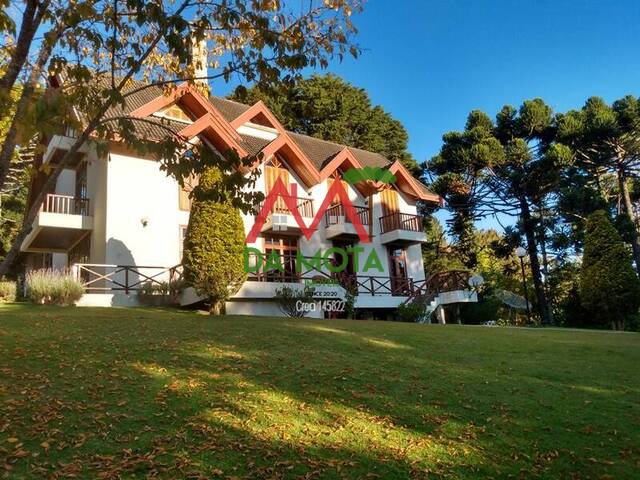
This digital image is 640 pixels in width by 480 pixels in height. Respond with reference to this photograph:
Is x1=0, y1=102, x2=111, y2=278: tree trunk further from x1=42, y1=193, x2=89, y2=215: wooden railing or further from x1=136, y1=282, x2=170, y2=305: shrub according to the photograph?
x1=42, y1=193, x2=89, y2=215: wooden railing

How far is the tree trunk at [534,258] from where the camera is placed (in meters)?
27.7

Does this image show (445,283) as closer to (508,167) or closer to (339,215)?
(339,215)

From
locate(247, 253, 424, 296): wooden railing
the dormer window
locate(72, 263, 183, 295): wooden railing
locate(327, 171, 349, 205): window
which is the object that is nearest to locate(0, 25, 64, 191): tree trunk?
locate(72, 263, 183, 295): wooden railing

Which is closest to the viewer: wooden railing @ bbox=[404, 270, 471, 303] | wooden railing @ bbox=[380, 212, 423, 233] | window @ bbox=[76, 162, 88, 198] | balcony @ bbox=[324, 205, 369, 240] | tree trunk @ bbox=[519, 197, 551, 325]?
window @ bbox=[76, 162, 88, 198]

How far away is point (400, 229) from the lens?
2488cm

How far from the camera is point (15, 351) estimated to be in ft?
26.3

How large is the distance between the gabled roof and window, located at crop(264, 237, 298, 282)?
3.28 m

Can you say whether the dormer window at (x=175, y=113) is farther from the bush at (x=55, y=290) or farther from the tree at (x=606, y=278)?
the tree at (x=606, y=278)

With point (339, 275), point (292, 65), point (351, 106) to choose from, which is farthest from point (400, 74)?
point (351, 106)

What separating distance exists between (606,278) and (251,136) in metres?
17.7

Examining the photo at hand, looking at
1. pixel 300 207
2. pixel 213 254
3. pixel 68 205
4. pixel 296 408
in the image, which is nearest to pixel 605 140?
pixel 300 207

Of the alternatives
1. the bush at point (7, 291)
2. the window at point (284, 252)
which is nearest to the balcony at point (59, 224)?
the bush at point (7, 291)

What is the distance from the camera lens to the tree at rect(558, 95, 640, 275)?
91.0 ft

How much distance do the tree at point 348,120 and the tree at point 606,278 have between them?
16.3 metres
